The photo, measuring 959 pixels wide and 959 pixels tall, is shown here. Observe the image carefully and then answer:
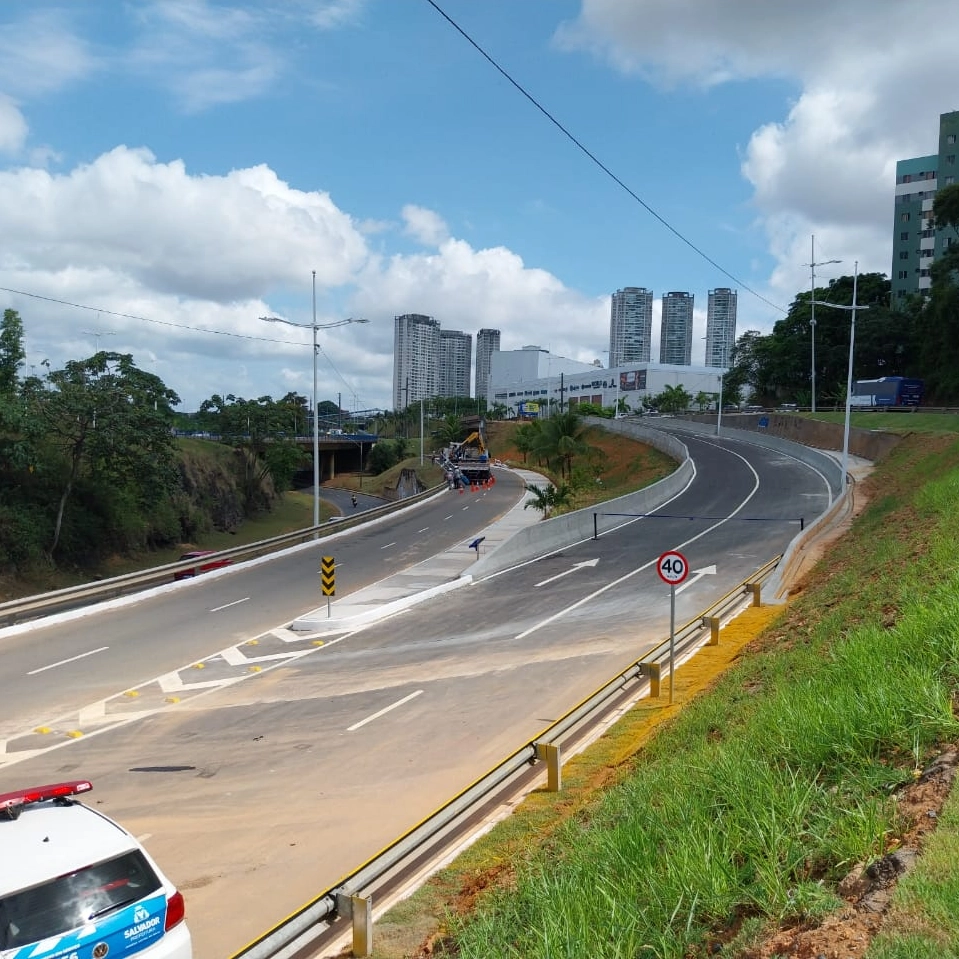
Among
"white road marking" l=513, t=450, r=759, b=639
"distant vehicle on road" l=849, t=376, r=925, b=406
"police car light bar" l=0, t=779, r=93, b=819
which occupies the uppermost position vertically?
"distant vehicle on road" l=849, t=376, r=925, b=406

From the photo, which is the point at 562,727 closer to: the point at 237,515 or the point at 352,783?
Result: the point at 352,783

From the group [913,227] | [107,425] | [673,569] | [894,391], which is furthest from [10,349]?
[913,227]

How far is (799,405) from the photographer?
302ft

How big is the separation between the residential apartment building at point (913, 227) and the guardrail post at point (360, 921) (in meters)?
106

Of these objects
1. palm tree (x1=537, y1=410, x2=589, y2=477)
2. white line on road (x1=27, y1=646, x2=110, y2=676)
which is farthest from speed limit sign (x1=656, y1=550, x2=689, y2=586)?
palm tree (x1=537, y1=410, x2=589, y2=477)

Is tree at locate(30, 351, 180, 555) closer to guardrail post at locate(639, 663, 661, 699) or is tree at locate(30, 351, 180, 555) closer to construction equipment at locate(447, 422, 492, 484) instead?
construction equipment at locate(447, 422, 492, 484)

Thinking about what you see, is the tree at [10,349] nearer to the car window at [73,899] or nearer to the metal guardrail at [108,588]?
the metal guardrail at [108,588]

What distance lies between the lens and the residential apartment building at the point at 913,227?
97938 millimetres

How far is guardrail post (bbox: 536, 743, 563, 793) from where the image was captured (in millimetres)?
9922

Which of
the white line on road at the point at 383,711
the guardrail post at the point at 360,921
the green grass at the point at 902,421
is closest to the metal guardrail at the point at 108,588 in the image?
the white line on road at the point at 383,711

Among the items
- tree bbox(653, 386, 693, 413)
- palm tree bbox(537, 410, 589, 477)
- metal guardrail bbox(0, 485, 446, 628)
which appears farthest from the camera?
tree bbox(653, 386, 693, 413)

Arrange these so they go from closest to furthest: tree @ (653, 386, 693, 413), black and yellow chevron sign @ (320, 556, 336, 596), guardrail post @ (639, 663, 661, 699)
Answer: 1. guardrail post @ (639, 663, 661, 699)
2. black and yellow chevron sign @ (320, 556, 336, 596)
3. tree @ (653, 386, 693, 413)

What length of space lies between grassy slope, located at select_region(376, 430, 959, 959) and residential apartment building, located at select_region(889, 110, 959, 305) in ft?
334

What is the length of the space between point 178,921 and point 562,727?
20.9 ft
